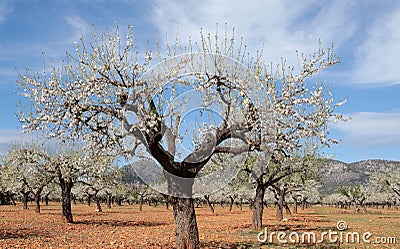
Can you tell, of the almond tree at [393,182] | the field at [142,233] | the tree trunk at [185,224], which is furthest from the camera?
the almond tree at [393,182]

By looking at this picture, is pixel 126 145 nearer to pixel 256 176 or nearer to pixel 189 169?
pixel 189 169

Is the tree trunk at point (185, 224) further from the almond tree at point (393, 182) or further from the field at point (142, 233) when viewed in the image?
the almond tree at point (393, 182)

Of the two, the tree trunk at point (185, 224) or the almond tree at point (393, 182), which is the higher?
the tree trunk at point (185, 224)

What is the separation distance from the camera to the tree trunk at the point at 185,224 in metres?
14.6

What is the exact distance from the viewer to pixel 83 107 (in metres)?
13.4

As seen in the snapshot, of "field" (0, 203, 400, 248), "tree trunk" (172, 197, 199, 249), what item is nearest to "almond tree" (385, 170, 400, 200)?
"field" (0, 203, 400, 248)

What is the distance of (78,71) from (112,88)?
162 centimetres

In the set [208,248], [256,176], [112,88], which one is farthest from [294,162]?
[112,88]

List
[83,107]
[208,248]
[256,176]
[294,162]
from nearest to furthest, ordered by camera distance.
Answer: [83,107] < [208,248] < [256,176] < [294,162]

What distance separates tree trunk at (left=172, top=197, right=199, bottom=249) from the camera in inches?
575

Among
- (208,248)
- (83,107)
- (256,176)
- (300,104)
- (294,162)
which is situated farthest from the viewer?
(294,162)

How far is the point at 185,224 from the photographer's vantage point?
14.7 meters

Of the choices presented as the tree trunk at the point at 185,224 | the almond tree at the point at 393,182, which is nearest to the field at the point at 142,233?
the tree trunk at the point at 185,224

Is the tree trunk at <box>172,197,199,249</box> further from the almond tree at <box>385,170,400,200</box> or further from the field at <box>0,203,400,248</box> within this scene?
the almond tree at <box>385,170,400,200</box>
